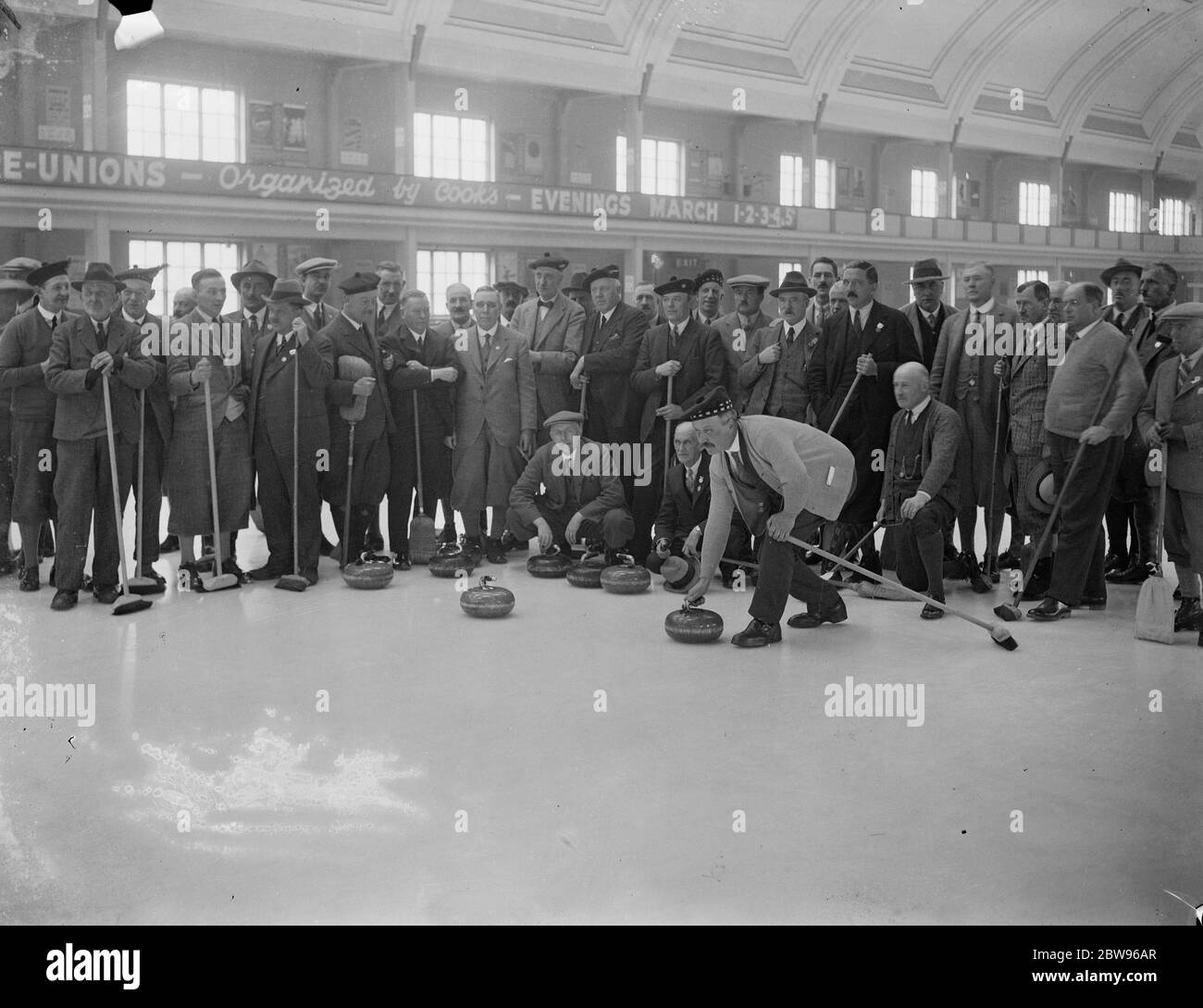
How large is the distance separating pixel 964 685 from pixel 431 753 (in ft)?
8.21

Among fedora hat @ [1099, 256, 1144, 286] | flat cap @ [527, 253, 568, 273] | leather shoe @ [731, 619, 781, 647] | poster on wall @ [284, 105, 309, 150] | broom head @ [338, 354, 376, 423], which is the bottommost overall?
leather shoe @ [731, 619, 781, 647]

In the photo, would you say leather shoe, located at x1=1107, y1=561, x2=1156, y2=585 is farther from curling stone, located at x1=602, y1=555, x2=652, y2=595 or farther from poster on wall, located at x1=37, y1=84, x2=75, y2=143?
poster on wall, located at x1=37, y1=84, x2=75, y2=143

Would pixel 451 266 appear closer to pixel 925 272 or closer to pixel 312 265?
pixel 312 265

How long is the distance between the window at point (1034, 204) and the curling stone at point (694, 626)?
257 centimetres

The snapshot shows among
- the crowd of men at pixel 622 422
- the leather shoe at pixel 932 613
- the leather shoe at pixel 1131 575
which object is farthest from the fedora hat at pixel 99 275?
the leather shoe at pixel 1131 575

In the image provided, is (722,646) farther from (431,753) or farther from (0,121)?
(0,121)

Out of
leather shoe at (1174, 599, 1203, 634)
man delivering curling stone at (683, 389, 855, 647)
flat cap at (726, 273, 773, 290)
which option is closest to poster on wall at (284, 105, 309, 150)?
man delivering curling stone at (683, 389, 855, 647)

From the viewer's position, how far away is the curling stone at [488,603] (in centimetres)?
679

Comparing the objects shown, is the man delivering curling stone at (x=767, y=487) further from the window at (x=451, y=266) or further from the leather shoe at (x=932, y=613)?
the window at (x=451, y=266)

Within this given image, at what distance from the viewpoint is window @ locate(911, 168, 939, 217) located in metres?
4.94

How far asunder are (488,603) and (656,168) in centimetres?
268

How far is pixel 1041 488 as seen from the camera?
22.4ft
